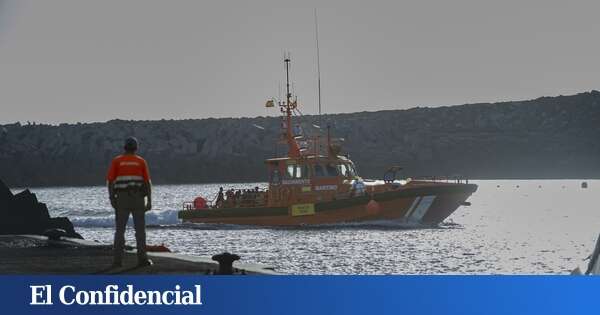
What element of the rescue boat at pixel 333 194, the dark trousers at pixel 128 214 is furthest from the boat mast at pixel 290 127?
the dark trousers at pixel 128 214

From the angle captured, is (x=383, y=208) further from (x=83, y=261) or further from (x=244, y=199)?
(x=83, y=261)

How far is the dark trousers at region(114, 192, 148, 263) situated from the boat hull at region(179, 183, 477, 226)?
3015 cm

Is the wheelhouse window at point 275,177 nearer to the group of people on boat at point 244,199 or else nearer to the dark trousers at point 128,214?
the group of people on boat at point 244,199

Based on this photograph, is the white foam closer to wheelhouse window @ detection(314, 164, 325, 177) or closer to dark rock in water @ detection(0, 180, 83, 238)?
wheelhouse window @ detection(314, 164, 325, 177)

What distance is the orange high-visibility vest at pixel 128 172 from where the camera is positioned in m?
13.3

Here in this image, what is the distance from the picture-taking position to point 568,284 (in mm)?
10312

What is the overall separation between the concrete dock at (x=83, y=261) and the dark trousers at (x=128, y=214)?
248 millimetres

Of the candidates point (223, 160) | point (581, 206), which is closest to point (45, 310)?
point (581, 206)

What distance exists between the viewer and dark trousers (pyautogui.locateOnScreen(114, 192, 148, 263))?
13.4 meters

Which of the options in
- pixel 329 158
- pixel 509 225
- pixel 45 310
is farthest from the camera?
pixel 509 225

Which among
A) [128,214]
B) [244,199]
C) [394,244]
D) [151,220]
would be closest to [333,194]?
[244,199]

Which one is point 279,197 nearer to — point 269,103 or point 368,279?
point 269,103

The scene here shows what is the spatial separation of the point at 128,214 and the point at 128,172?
0.66 meters

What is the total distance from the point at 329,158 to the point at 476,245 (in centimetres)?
735
